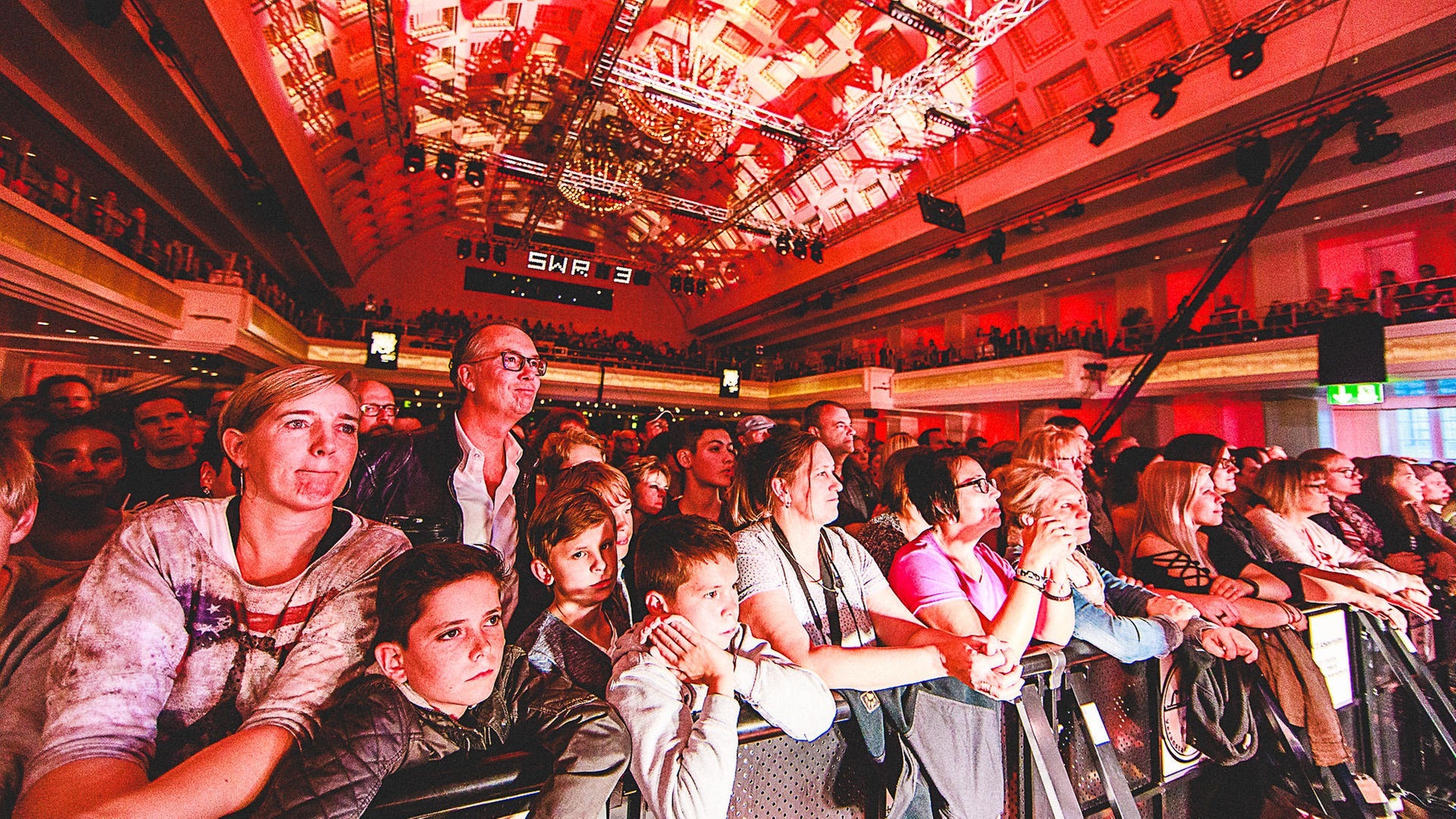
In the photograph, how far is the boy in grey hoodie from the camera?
1.12 metres

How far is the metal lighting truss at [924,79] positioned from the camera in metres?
7.26

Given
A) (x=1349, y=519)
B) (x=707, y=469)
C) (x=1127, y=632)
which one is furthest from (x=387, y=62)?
(x=1349, y=519)

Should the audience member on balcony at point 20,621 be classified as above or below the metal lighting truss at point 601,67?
below

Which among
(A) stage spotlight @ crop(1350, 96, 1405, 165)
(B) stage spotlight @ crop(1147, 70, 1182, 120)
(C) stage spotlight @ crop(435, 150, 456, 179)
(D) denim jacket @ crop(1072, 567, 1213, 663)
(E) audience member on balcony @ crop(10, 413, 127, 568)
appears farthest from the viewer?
(C) stage spotlight @ crop(435, 150, 456, 179)

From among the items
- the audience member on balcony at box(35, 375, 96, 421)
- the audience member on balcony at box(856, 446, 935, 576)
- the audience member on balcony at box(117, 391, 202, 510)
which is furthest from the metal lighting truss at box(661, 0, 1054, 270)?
the audience member on balcony at box(35, 375, 96, 421)

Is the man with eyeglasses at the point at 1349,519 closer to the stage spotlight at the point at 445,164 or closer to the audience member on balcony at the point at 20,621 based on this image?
the audience member on balcony at the point at 20,621

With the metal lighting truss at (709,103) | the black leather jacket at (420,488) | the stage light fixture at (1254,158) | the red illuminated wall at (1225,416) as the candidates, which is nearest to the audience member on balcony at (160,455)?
the black leather jacket at (420,488)

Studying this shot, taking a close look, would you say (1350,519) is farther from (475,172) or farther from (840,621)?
(475,172)

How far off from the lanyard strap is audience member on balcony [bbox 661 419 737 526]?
3.39 ft

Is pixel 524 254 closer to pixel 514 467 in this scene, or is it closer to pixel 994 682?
pixel 514 467

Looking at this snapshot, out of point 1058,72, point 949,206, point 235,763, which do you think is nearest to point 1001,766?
point 235,763

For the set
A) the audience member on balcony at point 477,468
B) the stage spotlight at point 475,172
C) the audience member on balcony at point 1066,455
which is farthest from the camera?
the stage spotlight at point 475,172

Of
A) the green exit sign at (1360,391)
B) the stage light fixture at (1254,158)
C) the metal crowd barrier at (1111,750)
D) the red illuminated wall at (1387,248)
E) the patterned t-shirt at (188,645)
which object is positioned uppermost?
the stage light fixture at (1254,158)

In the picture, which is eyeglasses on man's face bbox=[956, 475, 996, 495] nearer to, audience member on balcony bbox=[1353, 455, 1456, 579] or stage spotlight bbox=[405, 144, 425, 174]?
audience member on balcony bbox=[1353, 455, 1456, 579]
